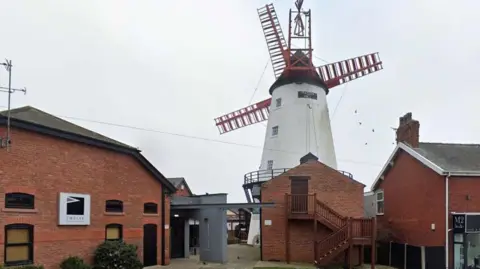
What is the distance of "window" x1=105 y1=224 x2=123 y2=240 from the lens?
64.8 feet

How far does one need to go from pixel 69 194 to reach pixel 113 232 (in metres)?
3.15

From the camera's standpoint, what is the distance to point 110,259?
18.7 metres

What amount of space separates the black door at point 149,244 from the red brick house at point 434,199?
12.4 metres

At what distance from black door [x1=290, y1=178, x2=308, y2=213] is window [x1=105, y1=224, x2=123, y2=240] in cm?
938

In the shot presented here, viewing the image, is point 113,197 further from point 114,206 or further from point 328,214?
point 328,214

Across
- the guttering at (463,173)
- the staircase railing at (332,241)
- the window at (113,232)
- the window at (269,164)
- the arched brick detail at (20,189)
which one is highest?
the window at (269,164)

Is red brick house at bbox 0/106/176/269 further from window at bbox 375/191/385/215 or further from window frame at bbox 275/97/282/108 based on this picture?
window frame at bbox 275/97/282/108

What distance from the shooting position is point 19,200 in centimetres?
1594

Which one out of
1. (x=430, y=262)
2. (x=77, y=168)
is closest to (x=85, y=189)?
(x=77, y=168)

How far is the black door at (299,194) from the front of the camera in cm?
2552

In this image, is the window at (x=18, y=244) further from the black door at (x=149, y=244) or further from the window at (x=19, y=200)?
the black door at (x=149, y=244)

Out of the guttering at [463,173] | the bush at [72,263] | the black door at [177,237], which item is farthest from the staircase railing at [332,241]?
the bush at [72,263]

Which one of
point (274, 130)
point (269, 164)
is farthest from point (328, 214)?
point (274, 130)

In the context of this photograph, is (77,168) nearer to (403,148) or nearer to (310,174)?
(310,174)
